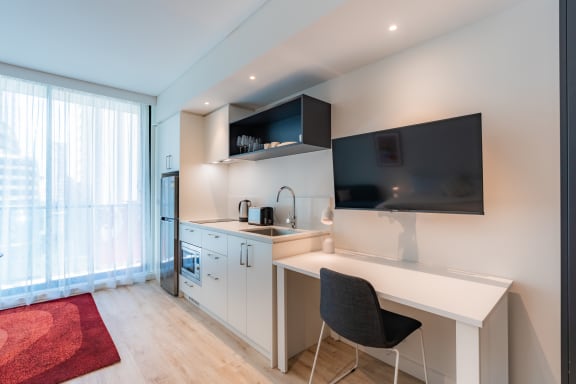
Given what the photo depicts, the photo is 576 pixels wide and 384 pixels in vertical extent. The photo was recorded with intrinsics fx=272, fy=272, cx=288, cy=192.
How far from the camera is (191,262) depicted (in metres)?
3.11

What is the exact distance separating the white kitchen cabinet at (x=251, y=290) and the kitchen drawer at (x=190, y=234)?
0.67 meters

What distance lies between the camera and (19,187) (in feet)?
10.0

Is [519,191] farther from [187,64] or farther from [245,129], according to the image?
[187,64]

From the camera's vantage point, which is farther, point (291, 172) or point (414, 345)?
point (291, 172)

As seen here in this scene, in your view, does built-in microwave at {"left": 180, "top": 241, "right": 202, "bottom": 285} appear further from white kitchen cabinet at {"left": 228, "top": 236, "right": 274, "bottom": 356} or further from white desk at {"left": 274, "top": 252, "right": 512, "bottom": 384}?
white desk at {"left": 274, "top": 252, "right": 512, "bottom": 384}

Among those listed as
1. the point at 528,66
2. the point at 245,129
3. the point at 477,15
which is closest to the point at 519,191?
the point at 528,66

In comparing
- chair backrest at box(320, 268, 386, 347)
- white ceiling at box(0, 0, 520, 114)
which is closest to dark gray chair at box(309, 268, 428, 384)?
chair backrest at box(320, 268, 386, 347)

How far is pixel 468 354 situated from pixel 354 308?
19.3 inches

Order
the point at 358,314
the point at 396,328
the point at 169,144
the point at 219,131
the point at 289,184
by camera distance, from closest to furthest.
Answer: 1. the point at 358,314
2. the point at 396,328
3. the point at 289,184
4. the point at 219,131
5. the point at 169,144

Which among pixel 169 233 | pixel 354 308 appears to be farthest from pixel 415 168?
pixel 169 233

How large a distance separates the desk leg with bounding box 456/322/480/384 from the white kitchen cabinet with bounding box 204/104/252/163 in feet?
8.66

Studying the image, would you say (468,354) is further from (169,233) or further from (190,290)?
(169,233)

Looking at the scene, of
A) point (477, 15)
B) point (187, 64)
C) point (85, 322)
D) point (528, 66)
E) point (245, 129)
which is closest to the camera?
point (528, 66)

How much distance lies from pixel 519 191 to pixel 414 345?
3.93ft
